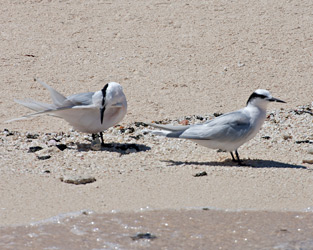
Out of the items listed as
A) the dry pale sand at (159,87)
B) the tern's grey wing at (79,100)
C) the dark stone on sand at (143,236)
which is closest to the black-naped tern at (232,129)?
the dry pale sand at (159,87)

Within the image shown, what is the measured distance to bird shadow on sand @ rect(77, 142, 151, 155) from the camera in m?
7.21

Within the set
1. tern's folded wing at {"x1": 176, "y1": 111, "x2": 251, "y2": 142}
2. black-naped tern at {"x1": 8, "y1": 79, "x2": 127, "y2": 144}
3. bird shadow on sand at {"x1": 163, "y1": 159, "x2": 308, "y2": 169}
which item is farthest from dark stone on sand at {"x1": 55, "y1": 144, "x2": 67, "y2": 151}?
tern's folded wing at {"x1": 176, "y1": 111, "x2": 251, "y2": 142}

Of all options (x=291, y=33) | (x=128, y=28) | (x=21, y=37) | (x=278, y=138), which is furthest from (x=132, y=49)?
(x=278, y=138)

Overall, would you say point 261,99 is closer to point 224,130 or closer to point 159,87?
point 224,130

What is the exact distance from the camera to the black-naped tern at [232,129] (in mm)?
6660

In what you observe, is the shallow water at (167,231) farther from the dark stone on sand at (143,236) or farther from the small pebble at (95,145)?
the small pebble at (95,145)

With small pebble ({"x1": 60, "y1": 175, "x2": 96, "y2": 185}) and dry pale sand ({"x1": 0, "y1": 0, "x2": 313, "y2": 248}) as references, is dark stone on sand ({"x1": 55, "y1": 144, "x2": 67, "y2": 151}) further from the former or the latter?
small pebble ({"x1": 60, "y1": 175, "x2": 96, "y2": 185})

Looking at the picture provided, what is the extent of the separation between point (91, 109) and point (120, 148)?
0.51 meters

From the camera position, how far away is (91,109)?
7.26 m

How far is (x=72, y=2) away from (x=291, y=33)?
3.64m

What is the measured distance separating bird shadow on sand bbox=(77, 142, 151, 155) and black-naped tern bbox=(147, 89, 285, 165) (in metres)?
0.48

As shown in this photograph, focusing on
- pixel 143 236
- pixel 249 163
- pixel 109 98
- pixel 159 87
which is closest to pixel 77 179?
pixel 143 236

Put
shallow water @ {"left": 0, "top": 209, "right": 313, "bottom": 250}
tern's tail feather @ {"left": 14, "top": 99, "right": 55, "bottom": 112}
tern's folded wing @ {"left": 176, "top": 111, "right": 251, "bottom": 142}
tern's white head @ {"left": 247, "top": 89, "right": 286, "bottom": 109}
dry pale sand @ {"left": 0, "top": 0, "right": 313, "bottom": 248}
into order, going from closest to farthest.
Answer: shallow water @ {"left": 0, "top": 209, "right": 313, "bottom": 250} < dry pale sand @ {"left": 0, "top": 0, "right": 313, "bottom": 248} < tern's folded wing @ {"left": 176, "top": 111, "right": 251, "bottom": 142} < tern's white head @ {"left": 247, "top": 89, "right": 286, "bottom": 109} < tern's tail feather @ {"left": 14, "top": 99, "right": 55, "bottom": 112}

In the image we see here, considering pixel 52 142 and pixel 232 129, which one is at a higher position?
pixel 232 129
